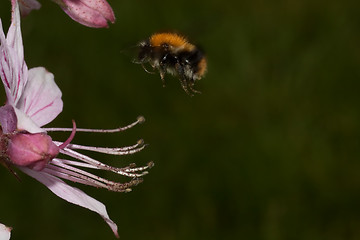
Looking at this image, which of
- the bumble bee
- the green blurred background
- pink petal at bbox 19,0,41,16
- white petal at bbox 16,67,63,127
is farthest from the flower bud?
the green blurred background

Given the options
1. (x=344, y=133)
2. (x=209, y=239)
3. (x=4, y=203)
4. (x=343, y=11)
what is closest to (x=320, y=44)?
(x=343, y=11)

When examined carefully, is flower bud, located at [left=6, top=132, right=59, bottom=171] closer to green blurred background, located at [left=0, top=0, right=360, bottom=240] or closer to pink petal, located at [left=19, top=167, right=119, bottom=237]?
pink petal, located at [left=19, top=167, right=119, bottom=237]

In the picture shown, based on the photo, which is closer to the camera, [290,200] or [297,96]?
[290,200]

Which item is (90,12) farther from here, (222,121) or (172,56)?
(222,121)

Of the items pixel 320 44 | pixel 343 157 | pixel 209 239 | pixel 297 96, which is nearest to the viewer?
pixel 209 239

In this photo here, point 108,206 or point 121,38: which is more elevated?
point 121,38

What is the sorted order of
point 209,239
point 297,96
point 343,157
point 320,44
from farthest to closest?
point 320,44
point 297,96
point 343,157
point 209,239

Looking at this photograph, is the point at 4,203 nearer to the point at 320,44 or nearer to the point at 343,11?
the point at 320,44

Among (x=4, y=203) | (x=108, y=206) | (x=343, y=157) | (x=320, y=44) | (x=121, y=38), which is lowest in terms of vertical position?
(x=4, y=203)
